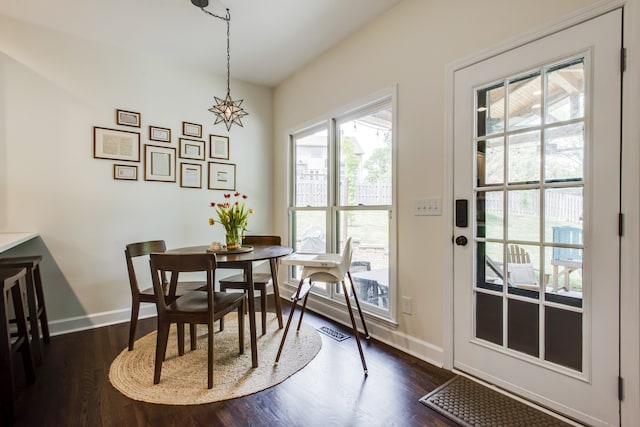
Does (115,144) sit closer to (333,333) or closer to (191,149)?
(191,149)

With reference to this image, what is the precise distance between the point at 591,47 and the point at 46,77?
3.93m

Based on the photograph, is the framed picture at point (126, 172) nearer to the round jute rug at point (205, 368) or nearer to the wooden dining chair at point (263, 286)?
the wooden dining chair at point (263, 286)

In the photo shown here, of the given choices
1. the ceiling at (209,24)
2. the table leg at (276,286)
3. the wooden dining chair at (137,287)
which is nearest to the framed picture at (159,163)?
the wooden dining chair at (137,287)

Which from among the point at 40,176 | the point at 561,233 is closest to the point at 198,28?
the point at 40,176

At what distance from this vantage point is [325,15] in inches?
98.3

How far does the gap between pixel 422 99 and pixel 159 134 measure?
2.61 m

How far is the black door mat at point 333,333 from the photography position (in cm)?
256

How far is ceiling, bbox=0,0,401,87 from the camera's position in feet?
7.72

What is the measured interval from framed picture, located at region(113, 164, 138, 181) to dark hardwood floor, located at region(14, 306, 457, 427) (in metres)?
1.59

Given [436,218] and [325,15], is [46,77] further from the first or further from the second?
[436,218]

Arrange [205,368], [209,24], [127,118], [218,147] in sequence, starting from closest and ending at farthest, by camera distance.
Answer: [205,368]
[209,24]
[127,118]
[218,147]

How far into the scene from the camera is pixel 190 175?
11.0ft

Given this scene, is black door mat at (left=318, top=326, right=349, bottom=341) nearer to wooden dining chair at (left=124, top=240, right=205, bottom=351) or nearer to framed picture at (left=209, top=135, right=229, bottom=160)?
wooden dining chair at (left=124, top=240, right=205, bottom=351)

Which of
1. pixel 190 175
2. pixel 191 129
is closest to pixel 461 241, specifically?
pixel 190 175
